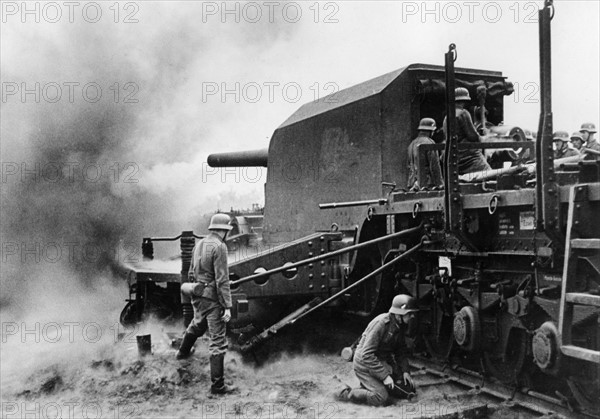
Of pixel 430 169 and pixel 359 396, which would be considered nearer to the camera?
pixel 359 396

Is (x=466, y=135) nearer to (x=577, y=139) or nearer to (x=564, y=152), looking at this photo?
(x=564, y=152)

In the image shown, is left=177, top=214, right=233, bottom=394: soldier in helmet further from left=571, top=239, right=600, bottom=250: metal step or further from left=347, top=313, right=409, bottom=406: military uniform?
left=571, top=239, right=600, bottom=250: metal step

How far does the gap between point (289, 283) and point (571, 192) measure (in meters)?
3.81

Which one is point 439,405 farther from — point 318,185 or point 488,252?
point 318,185

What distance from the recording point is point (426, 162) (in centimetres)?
729

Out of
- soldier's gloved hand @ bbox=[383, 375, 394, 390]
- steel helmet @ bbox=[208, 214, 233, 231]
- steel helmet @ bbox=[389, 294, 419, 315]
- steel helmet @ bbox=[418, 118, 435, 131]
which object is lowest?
soldier's gloved hand @ bbox=[383, 375, 394, 390]

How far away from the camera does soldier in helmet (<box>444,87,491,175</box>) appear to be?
6.98m

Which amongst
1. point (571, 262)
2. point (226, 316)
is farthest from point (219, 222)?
point (571, 262)

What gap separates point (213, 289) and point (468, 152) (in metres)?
2.96

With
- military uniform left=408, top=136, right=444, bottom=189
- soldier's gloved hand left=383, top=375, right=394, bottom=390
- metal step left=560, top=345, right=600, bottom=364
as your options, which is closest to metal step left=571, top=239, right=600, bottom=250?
metal step left=560, top=345, right=600, bottom=364

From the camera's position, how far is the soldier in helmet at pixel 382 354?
6.11m

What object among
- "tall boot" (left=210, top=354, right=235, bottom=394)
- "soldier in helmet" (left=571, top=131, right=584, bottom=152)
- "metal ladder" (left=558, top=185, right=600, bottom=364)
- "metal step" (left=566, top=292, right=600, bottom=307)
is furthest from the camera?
"soldier in helmet" (left=571, top=131, right=584, bottom=152)

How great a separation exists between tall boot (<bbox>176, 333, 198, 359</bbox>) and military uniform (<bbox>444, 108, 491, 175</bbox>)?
3.26 m

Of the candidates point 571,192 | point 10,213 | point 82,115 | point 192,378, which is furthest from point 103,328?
point 571,192
